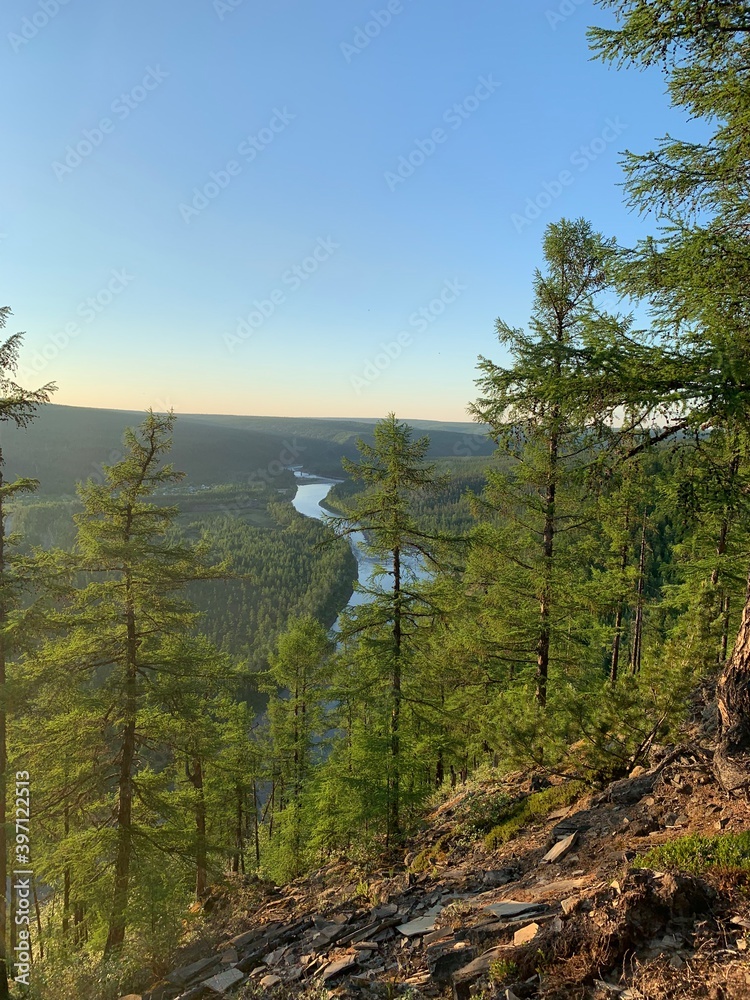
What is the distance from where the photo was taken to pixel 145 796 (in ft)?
37.1

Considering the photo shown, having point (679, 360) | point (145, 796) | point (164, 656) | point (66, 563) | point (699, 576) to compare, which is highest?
point (679, 360)

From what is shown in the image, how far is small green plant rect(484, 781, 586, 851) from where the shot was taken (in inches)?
345

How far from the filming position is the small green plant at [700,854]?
4.54 metres

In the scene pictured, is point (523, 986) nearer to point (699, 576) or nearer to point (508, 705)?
point (508, 705)

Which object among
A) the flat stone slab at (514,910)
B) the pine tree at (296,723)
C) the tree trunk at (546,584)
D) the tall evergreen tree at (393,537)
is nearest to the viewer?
the flat stone slab at (514,910)

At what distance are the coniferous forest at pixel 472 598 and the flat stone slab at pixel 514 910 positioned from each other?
273cm

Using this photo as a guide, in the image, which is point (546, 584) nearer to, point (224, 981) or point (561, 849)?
point (561, 849)

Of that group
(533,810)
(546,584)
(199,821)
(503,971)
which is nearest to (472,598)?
(546,584)

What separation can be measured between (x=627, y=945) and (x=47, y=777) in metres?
12.0

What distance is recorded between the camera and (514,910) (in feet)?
17.1

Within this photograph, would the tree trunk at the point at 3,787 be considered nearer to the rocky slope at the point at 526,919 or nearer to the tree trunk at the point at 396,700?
the rocky slope at the point at 526,919

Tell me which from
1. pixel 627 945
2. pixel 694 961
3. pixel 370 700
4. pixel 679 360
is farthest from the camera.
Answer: pixel 370 700

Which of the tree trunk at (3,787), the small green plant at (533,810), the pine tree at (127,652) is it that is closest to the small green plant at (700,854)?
the small green plant at (533,810)

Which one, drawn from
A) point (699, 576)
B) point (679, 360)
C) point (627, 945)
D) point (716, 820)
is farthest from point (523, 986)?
point (699, 576)
